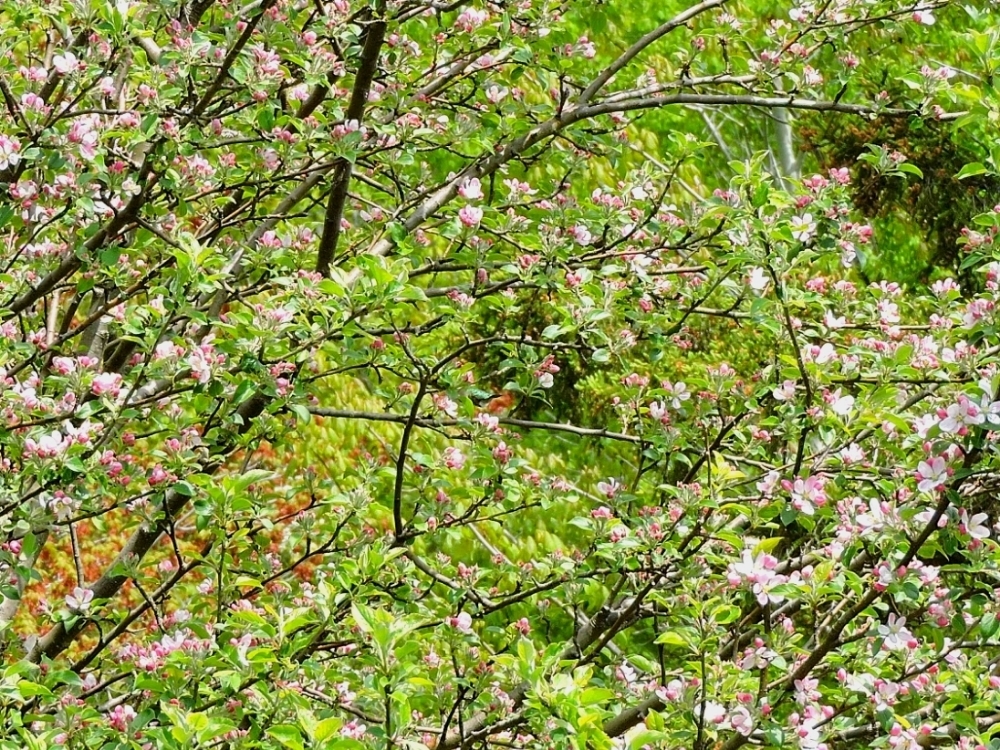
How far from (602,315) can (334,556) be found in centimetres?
110

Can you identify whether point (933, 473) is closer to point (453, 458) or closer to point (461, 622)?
point (461, 622)

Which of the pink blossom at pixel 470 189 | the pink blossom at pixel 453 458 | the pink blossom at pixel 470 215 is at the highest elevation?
the pink blossom at pixel 470 189

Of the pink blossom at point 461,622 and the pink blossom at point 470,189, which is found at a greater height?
the pink blossom at point 470,189

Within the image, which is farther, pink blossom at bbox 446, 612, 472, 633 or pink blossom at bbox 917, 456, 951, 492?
pink blossom at bbox 446, 612, 472, 633

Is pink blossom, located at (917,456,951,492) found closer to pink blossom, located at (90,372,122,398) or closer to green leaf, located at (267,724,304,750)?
green leaf, located at (267,724,304,750)

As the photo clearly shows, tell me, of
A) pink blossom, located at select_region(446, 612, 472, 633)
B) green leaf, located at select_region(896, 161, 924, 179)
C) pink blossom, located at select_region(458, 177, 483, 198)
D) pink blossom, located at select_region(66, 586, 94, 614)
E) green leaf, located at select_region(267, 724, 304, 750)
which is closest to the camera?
green leaf, located at select_region(267, 724, 304, 750)

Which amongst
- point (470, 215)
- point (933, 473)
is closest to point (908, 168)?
point (470, 215)

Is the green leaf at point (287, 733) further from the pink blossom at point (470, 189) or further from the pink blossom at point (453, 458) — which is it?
the pink blossom at point (470, 189)

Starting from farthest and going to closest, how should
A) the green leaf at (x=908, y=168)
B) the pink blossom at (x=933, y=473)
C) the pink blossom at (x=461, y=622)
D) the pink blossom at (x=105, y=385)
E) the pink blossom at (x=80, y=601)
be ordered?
the green leaf at (x=908, y=168) → the pink blossom at (x=80, y=601) → the pink blossom at (x=461, y=622) → the pink blossom at (x=105, y=385) → the pink blossom at (x=933, y=473)

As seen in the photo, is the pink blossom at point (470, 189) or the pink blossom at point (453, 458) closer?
the pink blossom at point (453, 458)

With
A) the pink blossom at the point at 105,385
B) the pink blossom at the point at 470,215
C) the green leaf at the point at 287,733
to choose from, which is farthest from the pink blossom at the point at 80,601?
the pink blossom at the point at 470,215

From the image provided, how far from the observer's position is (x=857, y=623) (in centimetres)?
328

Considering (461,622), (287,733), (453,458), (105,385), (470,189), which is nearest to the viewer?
(287,733)

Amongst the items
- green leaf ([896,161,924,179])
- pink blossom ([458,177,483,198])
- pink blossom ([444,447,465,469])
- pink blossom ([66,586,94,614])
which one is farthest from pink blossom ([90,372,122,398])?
green leaf ([896,161,924,179])
